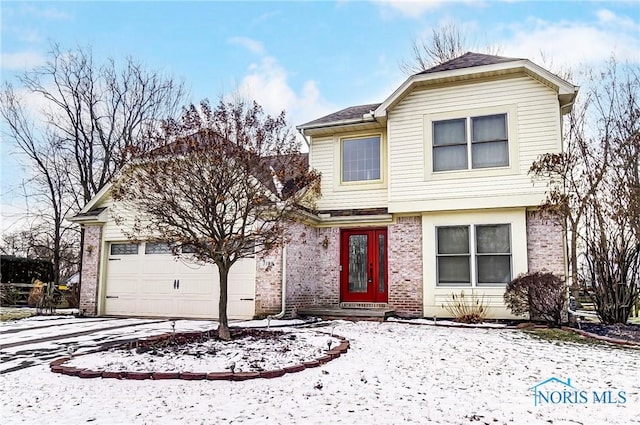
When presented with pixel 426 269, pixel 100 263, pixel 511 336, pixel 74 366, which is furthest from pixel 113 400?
pixel 100 263

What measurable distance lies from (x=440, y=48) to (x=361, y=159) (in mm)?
12773

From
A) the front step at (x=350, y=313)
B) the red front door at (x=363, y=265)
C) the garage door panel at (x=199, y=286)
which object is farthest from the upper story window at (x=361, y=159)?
the garage door panel at (x=199, y=286)

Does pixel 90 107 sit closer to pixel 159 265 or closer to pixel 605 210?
pixel 159 265

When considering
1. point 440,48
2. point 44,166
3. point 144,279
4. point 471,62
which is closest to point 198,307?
point 144,279

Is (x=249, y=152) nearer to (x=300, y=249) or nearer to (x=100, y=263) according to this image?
(x=300, y=249)

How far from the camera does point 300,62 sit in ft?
48.4

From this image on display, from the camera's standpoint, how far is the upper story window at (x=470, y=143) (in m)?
11.6

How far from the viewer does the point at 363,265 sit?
12.9 metres

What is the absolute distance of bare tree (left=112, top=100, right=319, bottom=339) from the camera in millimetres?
7289

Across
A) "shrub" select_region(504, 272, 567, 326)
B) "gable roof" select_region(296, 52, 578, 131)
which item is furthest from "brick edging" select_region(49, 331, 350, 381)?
"gable roof" select_region(296, 52, 578, 131)

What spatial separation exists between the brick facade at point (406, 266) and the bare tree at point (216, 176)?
201 inches

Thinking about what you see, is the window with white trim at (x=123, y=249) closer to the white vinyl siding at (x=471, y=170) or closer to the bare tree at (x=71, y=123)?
the white vinyl siding at (x=471, y=170)

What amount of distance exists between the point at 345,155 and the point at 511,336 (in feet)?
22.7

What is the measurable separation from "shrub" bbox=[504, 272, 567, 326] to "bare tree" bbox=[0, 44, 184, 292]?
53.8 feet
